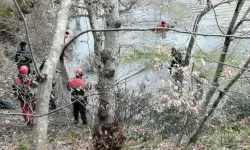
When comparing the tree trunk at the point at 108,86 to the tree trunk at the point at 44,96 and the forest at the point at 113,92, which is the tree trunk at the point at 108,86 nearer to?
the forest at the point at 113,92

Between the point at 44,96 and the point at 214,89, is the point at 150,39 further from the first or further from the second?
the point at 44,96

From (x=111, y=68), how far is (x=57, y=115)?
18.0ft

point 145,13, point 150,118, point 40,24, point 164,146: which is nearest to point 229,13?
point 145,13

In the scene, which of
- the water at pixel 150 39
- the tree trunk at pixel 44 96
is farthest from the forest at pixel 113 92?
the water at pixel 150 39

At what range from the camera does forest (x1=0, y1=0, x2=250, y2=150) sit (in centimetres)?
361

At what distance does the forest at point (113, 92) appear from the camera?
11.8ft

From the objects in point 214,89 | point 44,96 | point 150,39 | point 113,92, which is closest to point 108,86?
point 113,92

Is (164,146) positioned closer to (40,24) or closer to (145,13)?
(40,24)

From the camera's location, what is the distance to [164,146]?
8.78 meters

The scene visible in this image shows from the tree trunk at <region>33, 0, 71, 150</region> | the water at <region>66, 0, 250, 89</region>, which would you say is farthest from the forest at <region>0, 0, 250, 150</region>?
the water at <region>66, 0, 250, 89</region>

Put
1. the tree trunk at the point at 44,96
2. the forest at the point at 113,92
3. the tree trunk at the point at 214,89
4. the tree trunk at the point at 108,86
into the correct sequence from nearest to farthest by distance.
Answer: the tree trunk at the point at 44,96, the forest at the point at 113,92, the tree trunk at the point at 108,86, the tree trunk at the point at 214,89

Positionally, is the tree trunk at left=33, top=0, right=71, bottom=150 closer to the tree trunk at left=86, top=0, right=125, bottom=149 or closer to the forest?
the forest

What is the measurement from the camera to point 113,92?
7.82 metres

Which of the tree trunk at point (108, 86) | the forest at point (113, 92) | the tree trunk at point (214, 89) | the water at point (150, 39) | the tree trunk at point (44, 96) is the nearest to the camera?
the tree trunk at point (44, 96)
